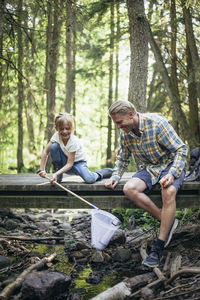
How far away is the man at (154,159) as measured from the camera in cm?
432

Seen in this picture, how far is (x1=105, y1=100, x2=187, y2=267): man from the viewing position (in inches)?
170

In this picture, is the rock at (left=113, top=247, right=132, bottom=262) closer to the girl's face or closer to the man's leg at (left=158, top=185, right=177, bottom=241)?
the man's leg at (left=158, top=185, right=177, bottom=241)

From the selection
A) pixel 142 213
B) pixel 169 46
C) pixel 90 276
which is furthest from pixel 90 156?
pixel 90 276

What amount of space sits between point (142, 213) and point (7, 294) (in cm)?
419

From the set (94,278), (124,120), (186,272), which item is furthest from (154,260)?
(124,120)

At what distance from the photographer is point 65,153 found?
215 inches

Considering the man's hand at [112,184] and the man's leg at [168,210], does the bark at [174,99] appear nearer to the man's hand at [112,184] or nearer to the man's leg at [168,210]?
the man's hand at [112,184]

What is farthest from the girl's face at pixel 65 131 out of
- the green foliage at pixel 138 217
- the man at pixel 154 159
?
the green foliage at pixel 138 217

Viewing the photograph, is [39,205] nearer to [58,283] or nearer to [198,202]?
[58,283]

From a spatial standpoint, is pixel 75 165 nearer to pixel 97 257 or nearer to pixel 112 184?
pixel 112 184

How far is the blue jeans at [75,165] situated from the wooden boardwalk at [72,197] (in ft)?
0.40

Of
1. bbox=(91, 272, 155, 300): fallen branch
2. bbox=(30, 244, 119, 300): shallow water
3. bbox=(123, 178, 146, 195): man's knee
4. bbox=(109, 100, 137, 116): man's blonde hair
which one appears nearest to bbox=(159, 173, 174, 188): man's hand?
bbox=(123, 178, 146, 195): man's knee

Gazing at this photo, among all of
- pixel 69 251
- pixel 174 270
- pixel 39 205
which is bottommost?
pixel 69 251

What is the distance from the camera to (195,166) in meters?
4.79
